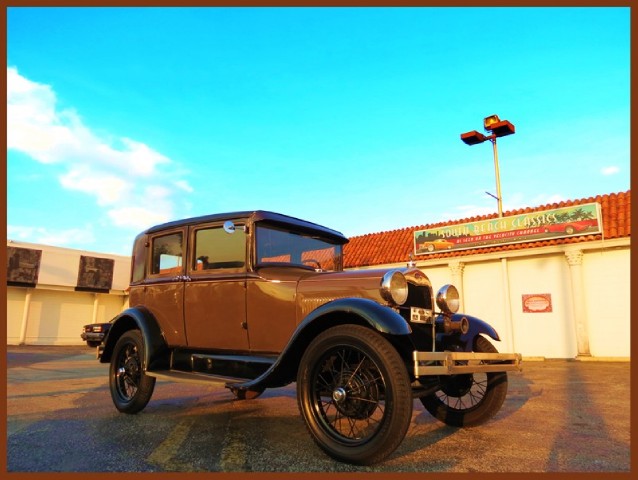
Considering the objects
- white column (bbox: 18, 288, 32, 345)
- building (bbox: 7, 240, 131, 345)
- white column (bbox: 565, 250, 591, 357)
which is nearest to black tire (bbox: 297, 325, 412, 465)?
Answer: white column (bbox: 565, 250, 591, 357)

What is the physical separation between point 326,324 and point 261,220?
1287 millimetres

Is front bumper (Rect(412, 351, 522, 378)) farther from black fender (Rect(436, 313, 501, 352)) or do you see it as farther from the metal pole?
the metal pole

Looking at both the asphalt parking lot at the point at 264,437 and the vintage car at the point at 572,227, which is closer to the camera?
the asphalt parking lot at the point at 264,437

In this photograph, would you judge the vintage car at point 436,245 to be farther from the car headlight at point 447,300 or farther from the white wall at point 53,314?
the white wall at point 53,314

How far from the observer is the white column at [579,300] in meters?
11.5

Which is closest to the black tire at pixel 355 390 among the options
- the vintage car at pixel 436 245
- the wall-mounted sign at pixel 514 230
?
the wall-mounted sign at pixel 514 230

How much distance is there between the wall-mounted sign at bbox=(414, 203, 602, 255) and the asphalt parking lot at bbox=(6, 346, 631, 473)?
22.7 ft

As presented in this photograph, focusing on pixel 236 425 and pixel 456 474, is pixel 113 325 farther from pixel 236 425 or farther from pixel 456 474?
pixel 456 474

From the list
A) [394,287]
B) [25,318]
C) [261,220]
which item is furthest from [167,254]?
[25,318]

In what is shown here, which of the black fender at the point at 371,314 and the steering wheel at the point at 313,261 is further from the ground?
the steering wheel at the point at 313,261

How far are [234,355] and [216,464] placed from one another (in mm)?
1242

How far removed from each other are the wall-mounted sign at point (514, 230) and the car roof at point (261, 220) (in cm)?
926

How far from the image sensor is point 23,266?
861 inches

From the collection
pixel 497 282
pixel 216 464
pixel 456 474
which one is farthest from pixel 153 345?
pixel 497 282
